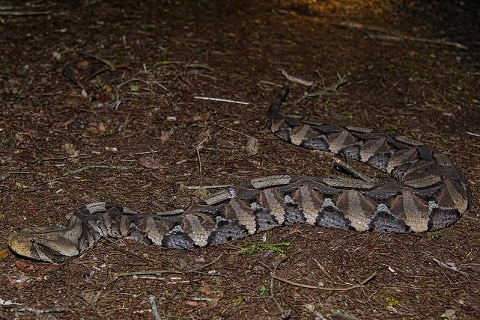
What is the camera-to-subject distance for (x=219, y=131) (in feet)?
29.7

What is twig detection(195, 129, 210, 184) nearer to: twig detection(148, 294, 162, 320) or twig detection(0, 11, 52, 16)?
twig detection(148, 294, 162, 320)

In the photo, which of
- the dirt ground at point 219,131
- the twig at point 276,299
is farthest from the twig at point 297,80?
the twig at point 276,299

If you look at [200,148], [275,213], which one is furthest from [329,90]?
[275,213]

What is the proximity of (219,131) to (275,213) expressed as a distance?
2.04 metres

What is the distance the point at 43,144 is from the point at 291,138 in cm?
349

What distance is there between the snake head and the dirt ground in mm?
128

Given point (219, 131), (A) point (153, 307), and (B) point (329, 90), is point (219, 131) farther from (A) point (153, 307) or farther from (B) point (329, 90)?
(A) point (153, 307)

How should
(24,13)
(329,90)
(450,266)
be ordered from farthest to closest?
1. (24,13)
2. (329,90)
3. (450,266)

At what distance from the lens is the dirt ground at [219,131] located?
6.22 m

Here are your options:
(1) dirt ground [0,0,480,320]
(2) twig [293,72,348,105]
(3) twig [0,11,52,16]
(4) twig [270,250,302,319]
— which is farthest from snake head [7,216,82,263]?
(3) twig [0,11,52,16]

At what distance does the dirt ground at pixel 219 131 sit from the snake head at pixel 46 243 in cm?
13

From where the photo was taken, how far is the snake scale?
6766 mm

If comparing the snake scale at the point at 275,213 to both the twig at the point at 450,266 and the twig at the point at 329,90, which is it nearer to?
the twig at the point at 450,266

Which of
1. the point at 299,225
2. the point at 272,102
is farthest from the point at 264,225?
the point at 272,102
